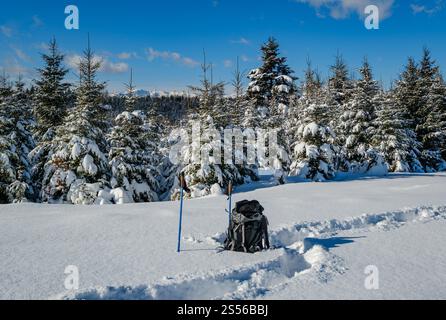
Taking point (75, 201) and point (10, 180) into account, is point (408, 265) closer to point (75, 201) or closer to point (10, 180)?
point (75, 201)

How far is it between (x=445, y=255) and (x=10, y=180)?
1839cm

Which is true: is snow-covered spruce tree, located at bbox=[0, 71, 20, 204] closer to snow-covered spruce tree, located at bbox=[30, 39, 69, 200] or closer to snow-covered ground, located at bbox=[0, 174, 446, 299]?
snow-covered spruce tree, located at bbox=[30, 39, 69, 200]

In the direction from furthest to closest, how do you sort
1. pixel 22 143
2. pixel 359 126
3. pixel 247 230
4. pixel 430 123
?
pixel 430 123, pixel 359 126, pixel 22 143, pixel 247 230

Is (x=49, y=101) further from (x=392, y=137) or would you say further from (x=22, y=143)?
(x=392, y=137)

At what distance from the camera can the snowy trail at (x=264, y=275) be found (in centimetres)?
506

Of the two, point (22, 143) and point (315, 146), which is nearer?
point (22, 143)

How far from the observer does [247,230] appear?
7.05 m

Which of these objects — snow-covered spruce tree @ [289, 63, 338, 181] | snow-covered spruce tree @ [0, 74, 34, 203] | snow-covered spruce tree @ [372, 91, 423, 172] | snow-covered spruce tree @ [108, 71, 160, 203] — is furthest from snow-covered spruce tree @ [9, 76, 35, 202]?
snow-covered spruce tree @ [372, 91, 423, 172]

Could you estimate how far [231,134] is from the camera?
1802cm

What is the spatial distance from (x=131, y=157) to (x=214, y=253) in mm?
11388

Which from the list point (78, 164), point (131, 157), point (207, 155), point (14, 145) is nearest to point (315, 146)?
point (207, 155)

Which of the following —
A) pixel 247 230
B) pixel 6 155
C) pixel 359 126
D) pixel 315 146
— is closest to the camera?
pixel 247 230

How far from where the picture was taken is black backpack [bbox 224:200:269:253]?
23.0ft

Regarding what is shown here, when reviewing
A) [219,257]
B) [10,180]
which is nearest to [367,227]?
[219,257]
